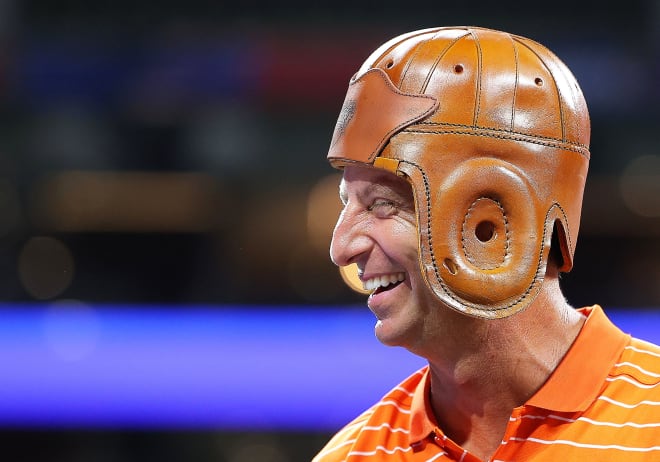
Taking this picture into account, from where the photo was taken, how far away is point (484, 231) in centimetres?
179

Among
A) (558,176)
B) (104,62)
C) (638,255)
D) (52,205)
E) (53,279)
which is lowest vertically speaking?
(558,176)

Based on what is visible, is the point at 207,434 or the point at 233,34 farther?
the point at 233,34

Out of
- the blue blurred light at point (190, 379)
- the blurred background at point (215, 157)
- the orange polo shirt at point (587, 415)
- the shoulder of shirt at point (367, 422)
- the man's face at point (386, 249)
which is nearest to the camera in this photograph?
the orange polo shirt at point (587, 415)

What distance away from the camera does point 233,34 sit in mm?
6453

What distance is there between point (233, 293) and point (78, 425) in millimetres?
1139

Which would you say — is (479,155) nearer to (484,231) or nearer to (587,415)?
(484,231)

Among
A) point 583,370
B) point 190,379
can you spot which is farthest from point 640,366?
point 190,379

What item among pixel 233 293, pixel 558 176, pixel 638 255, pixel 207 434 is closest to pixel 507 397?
pixel 558 176

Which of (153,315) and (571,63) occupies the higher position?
(571,63)

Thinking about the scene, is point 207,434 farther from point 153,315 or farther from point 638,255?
point 638,255

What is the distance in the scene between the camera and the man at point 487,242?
175 centimetres

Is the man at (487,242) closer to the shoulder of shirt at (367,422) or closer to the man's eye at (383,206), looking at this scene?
the man's eye at (383,206)

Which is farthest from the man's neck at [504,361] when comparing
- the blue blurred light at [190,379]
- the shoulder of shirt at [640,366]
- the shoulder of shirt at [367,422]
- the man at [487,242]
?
the blue blurred light at [190,379]

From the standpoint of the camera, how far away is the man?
1.75 m
